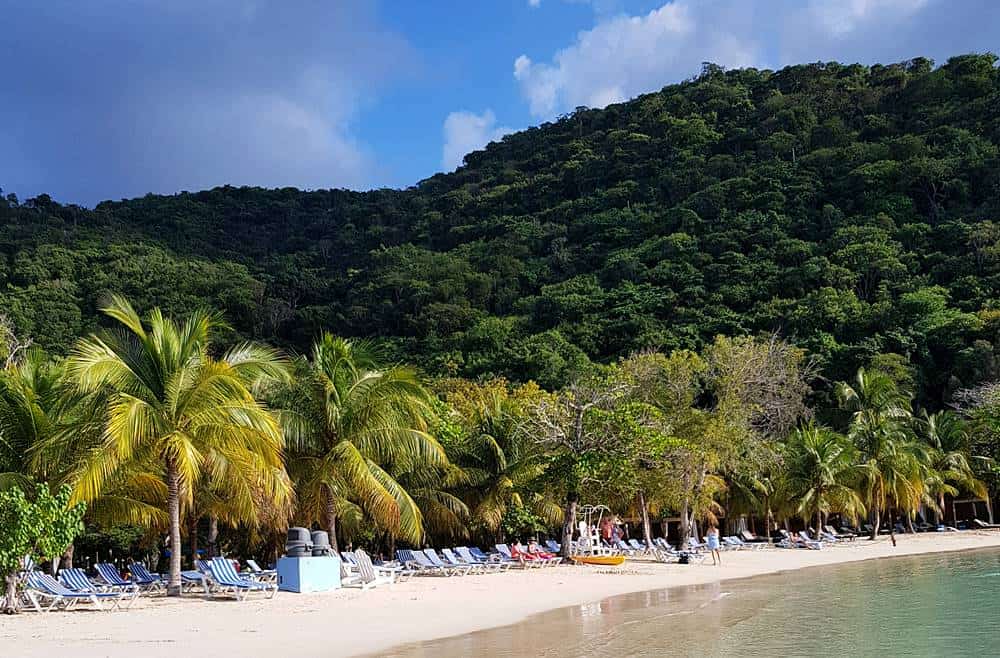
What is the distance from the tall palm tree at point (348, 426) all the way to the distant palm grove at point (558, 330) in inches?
2.7

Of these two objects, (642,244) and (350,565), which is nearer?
(350,565)

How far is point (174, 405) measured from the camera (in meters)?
15.4

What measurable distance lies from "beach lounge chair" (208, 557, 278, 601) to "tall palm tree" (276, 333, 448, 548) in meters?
3.57

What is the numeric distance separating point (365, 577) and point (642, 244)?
60367mm

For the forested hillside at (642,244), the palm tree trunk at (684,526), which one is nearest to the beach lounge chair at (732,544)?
the palm tree trunk at (684,526)

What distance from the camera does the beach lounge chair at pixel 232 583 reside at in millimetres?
15133

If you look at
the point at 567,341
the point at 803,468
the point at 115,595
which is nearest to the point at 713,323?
the point at 567,341

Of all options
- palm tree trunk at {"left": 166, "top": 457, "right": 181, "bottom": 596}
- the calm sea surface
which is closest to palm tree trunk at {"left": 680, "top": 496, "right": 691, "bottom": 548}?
the calm sea surface

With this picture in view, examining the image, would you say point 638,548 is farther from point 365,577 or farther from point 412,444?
point 365,577

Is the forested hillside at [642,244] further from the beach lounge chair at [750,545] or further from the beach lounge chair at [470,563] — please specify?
the beach lounge chair at [470,563]

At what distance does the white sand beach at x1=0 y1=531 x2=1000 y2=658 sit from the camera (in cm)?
1045

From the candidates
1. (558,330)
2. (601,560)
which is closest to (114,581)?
(601,560)

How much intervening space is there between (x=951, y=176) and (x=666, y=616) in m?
65.5

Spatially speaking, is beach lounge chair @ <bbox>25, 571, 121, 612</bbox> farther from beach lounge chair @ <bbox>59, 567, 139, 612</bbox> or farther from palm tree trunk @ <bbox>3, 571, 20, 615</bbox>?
palm tree trunk @ <bbox>3, 571, 20, 615</bbox>
